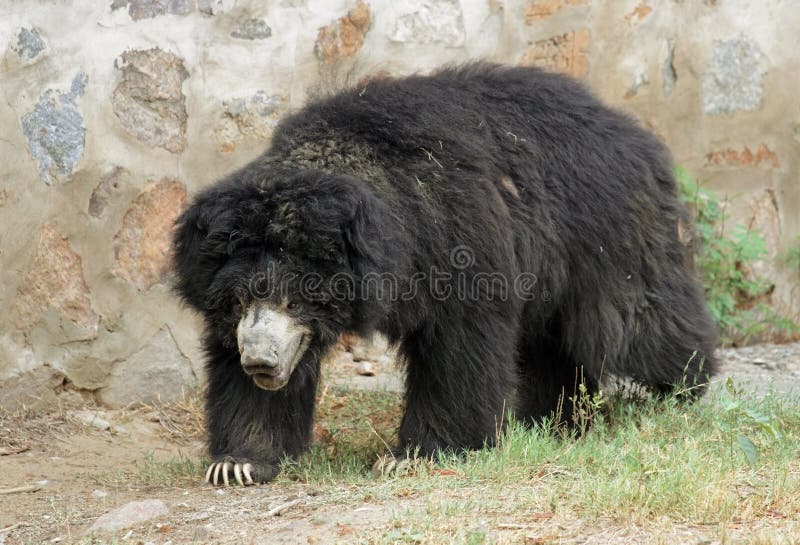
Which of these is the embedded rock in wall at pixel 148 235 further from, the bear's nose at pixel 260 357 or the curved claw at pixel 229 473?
the bear's nose at pixel 260 357

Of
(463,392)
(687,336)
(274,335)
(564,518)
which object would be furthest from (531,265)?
(564,518)

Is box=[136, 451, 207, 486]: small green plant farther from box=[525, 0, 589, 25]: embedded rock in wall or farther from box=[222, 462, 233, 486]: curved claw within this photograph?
box=[525, 0, 589, 25]: embedded rock in wall

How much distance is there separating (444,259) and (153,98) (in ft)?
6.96

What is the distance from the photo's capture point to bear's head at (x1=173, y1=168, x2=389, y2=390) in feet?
13.0

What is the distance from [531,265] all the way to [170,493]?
1.83m

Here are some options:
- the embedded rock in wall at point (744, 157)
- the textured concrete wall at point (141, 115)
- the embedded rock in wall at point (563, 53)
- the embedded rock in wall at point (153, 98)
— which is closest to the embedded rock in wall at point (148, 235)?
the textured concrete wall at point (141, 115)

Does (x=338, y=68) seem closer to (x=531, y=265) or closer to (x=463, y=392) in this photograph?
(x=531, y=265)

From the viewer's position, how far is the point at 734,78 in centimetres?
714

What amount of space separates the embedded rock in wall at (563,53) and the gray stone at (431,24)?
1.70 ft

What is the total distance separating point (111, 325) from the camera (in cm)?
564

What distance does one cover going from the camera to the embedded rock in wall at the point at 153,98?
219 inches

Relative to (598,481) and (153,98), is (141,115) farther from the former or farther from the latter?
(598,481)

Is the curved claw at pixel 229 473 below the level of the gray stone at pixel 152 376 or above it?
below

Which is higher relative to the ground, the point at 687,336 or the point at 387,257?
the point at 387,257
